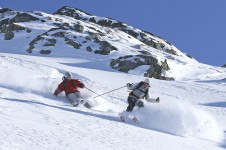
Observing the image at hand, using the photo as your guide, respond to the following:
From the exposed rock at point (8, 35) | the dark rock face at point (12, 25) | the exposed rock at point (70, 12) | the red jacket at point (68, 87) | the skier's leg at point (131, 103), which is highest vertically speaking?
the exposed rock at point (70, 12)

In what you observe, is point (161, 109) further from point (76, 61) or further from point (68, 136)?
point (76, 61)

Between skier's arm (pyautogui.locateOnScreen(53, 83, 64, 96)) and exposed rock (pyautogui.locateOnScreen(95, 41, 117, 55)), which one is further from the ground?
exposed rock (pyautogui.locateOnScreen(95, 41, 117, 55))

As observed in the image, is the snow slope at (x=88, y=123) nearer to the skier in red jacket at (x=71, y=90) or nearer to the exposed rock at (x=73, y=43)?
the skier in red jacket at (x=71, y=90)

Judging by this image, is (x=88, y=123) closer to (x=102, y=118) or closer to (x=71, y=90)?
(x=102, y=118)

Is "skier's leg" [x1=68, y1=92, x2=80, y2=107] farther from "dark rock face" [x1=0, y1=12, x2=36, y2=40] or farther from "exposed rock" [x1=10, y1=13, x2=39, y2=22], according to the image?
"exposed rock" [x1=10, y1=13, x2=39, y2=22]

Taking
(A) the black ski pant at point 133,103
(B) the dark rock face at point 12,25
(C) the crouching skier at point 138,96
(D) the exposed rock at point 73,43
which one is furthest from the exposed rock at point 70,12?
(A) the black ski pant at point 133,103

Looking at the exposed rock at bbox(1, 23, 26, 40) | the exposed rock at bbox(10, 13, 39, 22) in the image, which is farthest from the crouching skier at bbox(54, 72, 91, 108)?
the exposed rock at bbox(10, 13, 39, 22)

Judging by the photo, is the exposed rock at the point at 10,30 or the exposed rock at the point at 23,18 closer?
the exposed rock at the point at 10,30

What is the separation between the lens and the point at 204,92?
1051 inches

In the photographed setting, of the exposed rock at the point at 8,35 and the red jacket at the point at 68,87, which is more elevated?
the exposed rock at the point at 8,35

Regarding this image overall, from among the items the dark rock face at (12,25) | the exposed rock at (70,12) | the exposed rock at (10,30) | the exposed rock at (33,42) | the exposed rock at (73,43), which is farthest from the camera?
the exposed rock at (70,12)

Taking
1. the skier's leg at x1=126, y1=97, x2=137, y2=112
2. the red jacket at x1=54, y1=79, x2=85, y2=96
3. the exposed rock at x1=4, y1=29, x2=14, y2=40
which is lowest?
Answer: the skier's leg at x1=126, y1=97, x2=137, y2=112

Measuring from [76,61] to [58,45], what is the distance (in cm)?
921

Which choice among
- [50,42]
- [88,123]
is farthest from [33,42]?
[88,123]
